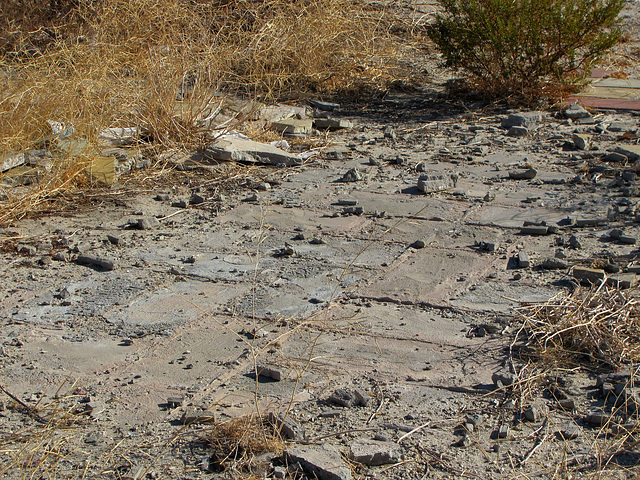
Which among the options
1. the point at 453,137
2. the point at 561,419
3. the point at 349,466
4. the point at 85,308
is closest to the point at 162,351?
the point at 85,308

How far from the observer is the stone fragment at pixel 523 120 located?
6.99m

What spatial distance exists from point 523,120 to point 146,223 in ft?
13.4

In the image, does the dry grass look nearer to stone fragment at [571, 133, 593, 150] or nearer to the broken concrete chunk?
the broken concrete chunk

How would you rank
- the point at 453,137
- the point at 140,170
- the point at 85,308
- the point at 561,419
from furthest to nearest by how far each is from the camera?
the point at 453,137
the point at 140,170
the point at 85,308
the point at 561,419

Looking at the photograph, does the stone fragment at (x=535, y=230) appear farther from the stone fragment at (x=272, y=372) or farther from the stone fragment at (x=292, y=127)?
the stone fragment at (x=292, y=127)

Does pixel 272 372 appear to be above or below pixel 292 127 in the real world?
above

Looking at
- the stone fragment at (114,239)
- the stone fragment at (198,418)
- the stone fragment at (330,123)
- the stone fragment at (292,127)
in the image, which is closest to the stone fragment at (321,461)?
the stone fragment at (198,418)

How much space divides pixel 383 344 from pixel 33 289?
1.97 metres

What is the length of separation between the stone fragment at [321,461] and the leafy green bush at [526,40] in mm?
6053

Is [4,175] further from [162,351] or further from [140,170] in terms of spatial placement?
[162,351]

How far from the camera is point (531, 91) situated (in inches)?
302

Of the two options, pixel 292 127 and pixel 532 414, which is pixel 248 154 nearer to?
pixel 292 127

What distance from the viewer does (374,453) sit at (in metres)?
2.30

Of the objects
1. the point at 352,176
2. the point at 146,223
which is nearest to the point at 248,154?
the point at 352,176
